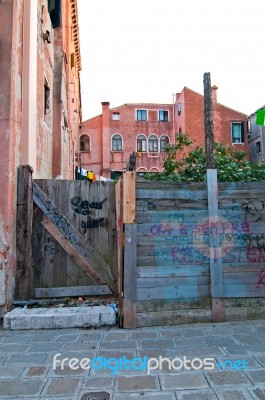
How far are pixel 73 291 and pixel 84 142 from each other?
32.5 meters

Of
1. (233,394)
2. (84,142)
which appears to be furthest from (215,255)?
(84,142)

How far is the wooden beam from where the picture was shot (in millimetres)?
5695

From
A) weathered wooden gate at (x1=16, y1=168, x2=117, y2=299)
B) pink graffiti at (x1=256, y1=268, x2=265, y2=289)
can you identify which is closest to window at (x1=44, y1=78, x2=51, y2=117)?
weathered wooden gate at (x1=16, y1=168, x2=117, y2=299)

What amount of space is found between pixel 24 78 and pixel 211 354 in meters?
4.96

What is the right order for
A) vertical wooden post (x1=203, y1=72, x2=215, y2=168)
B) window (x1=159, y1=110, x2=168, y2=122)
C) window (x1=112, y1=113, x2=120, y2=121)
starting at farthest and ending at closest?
window (x1=159, y1=110, x2=168, y2=122), window (x1=112, y1=113, x2=120, y2=121), vertical wooden post (x1=203, y1=72, x2=215, y2=168)

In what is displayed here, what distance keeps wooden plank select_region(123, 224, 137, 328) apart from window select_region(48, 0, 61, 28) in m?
7.48

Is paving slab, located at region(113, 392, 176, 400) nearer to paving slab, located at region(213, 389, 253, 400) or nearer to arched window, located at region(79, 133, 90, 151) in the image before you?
paving slab, located at region(213, 389, 253, 400)

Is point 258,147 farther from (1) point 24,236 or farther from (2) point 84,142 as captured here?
(1) point 24,236

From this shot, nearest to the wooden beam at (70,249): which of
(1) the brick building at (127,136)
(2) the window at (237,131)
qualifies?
(2) the window at (237,131)

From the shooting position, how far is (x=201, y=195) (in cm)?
516

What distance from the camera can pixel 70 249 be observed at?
18.7 ft

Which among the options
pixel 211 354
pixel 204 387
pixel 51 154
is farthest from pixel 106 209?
pixel 51 154

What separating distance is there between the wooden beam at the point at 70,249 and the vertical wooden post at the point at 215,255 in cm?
184

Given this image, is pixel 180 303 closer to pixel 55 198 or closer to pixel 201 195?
pixel 201 195
